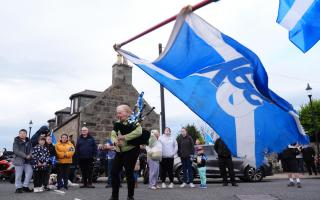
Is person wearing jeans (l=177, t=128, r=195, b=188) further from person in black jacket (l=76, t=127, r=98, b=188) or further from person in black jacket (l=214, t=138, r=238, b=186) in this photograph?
person in black jacket (l=76, t=127, r=98, b=188)

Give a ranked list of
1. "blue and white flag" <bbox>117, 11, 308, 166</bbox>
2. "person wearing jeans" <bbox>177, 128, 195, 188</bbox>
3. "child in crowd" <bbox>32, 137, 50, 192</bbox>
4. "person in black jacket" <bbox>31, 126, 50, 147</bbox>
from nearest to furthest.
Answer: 1. "blue and white flag" <bbox>117, 11, 308, 166</bbox>
2. "child in crowd" <bbox>32, 137, 50, 192</bbox>
3. "person in black jacket" <bbox>31, 126, 50, 147</bbox>
4. "person wearing jeans" <bbox>177, 128, 195, 188</bbox>

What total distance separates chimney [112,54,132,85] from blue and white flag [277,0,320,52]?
20.4 metres

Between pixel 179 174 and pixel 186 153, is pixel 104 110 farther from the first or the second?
pixel 186 153

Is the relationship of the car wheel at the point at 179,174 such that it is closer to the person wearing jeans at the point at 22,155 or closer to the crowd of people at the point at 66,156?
the crowd of people at the point at 66,156

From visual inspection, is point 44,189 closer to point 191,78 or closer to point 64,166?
point 64,166

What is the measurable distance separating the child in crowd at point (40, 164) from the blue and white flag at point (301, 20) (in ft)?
25.8

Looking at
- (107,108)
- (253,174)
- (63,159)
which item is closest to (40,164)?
(63,159)

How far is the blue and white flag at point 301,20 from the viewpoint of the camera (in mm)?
4742

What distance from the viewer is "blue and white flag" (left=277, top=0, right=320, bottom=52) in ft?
15.6

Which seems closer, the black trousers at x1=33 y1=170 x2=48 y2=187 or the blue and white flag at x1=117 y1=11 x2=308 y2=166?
the blue and white flag at x1=117 y1=11 x2=308 y2=166

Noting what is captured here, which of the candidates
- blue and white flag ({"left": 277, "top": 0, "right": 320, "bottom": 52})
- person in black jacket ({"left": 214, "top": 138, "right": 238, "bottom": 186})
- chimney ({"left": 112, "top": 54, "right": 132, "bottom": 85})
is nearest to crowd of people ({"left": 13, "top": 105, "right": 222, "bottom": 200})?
person in black jacket ({"left": 214, "top": 138, "right": 238, "bottom": 186})

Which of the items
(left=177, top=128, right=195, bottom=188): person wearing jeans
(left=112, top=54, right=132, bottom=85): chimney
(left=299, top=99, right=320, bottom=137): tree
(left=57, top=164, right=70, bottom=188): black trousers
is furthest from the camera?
(left=299, top=99, right=320, bottom=137): tree

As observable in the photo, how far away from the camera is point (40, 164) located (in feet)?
34.3

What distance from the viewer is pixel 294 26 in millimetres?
4801
